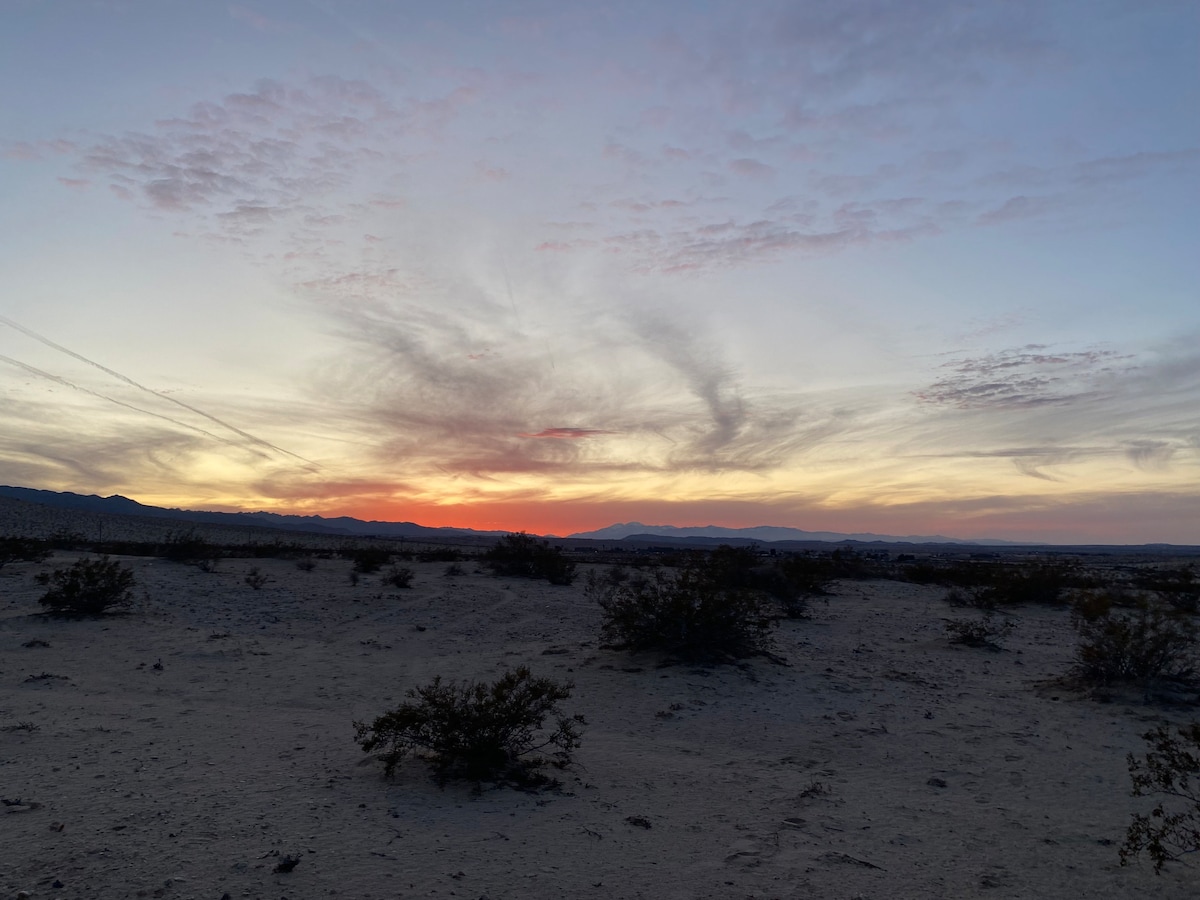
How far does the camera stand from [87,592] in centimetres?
1576

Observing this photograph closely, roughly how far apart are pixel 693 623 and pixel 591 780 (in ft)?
17.9

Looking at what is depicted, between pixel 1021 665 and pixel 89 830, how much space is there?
13721 millimetres

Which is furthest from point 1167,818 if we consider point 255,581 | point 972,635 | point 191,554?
point 191,554

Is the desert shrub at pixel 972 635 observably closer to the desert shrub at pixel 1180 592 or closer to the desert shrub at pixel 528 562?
the desert shrub at pixel 1180 592

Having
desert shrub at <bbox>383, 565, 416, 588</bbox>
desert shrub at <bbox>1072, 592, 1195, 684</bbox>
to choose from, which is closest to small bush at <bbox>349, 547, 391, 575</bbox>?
desert shrub at <bbox>383, 565, 416, 588</bbox>

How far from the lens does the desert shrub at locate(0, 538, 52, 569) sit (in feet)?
70.1

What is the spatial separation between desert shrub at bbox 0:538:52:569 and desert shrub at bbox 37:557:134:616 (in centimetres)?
646

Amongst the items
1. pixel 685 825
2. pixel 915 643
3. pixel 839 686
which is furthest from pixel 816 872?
pixel 915 643

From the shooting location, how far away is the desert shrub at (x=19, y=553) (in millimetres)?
21361

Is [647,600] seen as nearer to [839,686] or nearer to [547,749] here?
[839,686]

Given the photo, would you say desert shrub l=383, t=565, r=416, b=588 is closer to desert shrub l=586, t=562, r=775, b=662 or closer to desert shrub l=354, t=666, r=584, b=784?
desert shrub l=586, t=562, r=775, b=662

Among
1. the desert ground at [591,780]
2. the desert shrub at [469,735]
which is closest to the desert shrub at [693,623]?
the desert ground at [591,780]

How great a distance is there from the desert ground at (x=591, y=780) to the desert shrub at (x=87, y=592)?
34.2 inches

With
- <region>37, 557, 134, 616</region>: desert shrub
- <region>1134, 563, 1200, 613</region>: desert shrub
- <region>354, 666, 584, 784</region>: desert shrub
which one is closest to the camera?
<region>354, 666, 584, 784</region>: desert shrub
